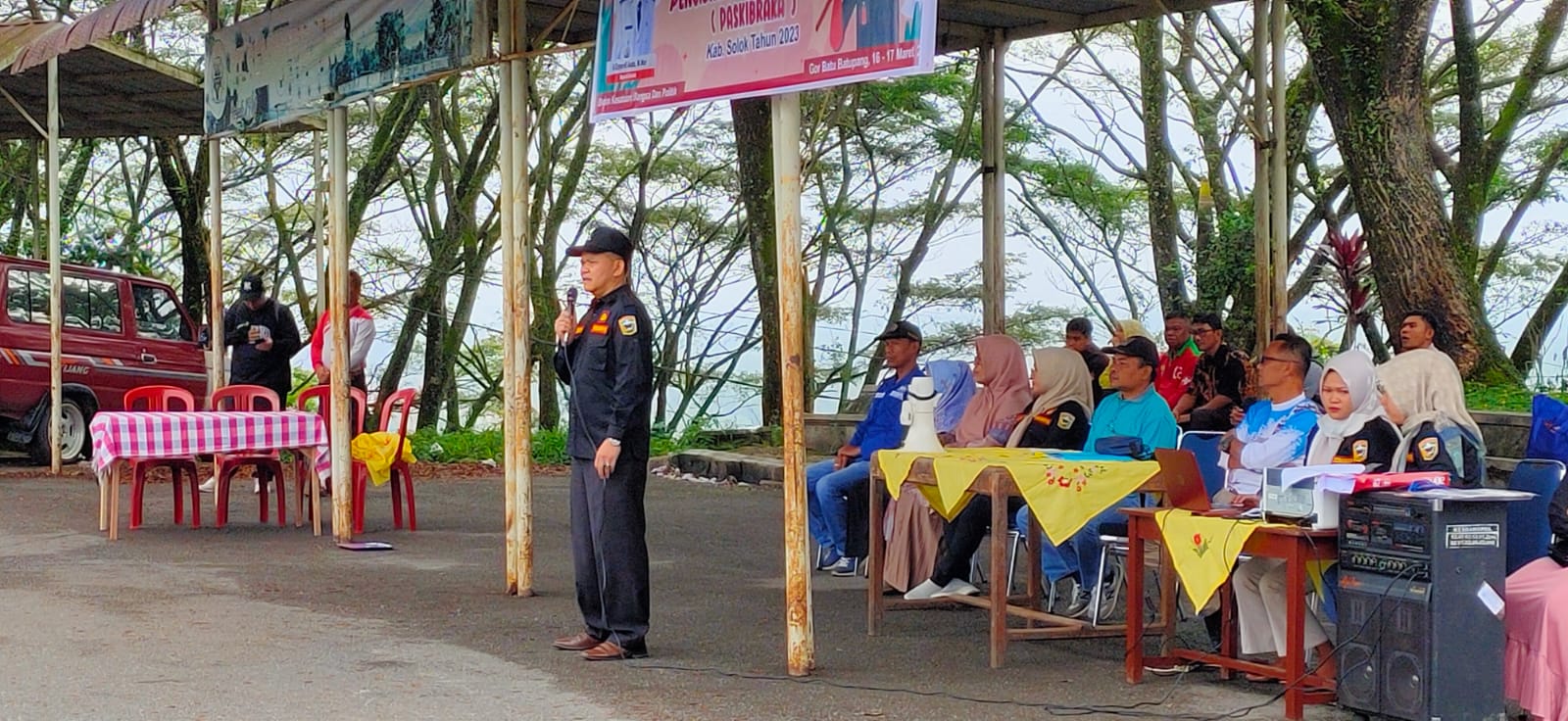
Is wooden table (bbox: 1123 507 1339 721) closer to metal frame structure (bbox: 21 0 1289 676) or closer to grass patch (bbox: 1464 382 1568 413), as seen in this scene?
metal frame structure (bbox: 21 0 1289 676)

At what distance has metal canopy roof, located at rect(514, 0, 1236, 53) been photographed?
10789 mm

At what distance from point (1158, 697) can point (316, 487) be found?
6.41m

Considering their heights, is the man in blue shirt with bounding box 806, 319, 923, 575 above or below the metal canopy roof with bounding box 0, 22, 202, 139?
below

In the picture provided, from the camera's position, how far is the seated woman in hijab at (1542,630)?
18.0ft

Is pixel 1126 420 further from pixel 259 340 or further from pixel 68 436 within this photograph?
pixel 68 436

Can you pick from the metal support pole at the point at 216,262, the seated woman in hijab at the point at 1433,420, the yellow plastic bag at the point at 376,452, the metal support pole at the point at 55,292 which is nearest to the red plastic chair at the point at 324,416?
the yellow plastic bag at the point at 376,452

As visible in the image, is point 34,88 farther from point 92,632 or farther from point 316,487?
point 92,632

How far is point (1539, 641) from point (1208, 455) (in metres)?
Result: 2.38

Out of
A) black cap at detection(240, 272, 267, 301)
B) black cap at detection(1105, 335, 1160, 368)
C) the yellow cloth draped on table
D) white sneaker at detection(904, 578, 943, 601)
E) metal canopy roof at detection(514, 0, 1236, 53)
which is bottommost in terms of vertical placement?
white sneaker at detection(904, 578, 943, 601)

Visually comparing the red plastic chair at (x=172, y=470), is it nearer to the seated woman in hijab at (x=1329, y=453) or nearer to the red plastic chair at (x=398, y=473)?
the red plastic chair at (x=398, y=473)

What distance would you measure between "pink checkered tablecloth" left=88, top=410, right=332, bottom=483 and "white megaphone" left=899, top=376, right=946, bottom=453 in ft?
15.0

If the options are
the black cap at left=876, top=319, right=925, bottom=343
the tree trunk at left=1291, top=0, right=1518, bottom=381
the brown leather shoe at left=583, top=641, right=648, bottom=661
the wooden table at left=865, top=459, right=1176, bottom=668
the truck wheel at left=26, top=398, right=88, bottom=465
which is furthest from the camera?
the truck wheel at left=26, top=398, right=88, bottom=465

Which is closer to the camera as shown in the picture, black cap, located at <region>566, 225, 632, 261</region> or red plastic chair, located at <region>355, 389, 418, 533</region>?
black cap, located at <region>566, 225, 632, 261</region>

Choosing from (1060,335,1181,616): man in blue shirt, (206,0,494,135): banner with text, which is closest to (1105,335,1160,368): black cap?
(1060,335,1181,616): man in blue shirt
